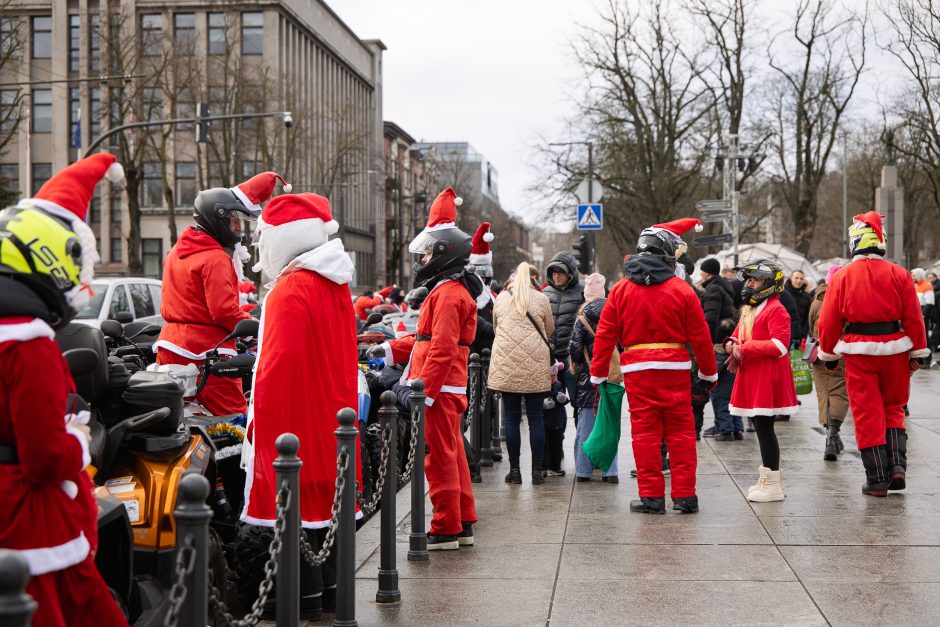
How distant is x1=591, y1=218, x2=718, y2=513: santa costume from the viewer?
26.8 ft

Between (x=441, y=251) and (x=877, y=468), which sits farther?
(x=877, y=468)

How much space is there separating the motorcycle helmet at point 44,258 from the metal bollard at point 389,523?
2683mm

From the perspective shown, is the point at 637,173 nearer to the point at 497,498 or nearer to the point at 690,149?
the point at 690,149

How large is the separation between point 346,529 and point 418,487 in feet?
4.99

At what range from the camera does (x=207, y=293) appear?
6996mm

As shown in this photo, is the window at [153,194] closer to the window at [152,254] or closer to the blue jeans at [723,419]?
the window at [152,254]

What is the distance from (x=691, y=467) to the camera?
8250mm

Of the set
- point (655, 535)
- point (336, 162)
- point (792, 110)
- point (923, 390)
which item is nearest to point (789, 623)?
point (655, 535)

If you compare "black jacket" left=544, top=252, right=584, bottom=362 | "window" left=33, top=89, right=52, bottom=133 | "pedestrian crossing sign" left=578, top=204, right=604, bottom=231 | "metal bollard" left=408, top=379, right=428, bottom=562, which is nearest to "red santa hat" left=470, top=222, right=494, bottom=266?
"black jacket" left=544, top=252, right=584, bottom=362

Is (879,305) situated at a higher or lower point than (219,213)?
lower

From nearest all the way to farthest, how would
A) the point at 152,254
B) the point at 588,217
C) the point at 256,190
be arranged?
the point at 256,190 < the point at 588,217 < the point at 152,254

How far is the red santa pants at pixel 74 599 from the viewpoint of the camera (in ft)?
10.9

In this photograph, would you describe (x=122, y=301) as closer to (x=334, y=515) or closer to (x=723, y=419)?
(x=723, y=419)

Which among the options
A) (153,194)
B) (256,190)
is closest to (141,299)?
(256,190)
